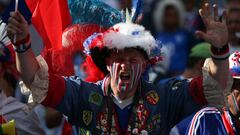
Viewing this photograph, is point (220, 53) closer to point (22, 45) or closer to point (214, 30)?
point (214, 30)

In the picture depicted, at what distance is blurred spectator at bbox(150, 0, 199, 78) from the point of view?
9414 millimetres

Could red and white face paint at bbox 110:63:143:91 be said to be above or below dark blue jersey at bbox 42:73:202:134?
above

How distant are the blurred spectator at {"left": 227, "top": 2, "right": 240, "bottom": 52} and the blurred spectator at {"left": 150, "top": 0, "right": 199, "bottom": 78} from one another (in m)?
0.67

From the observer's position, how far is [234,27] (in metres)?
8.84

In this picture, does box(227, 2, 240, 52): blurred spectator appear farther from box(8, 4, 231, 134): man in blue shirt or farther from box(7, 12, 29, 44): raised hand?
box(7, 12, 29, 44): raised hand

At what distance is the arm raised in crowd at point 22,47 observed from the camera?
5.48 metres

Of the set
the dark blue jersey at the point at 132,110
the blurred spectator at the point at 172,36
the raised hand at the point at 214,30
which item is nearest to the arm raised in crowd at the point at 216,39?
the raised hand at the point at 214,30

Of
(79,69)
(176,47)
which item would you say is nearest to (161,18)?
(176,47)

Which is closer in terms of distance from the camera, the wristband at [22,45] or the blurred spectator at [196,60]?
the wristband at [22,45]

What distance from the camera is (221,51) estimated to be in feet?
18.6

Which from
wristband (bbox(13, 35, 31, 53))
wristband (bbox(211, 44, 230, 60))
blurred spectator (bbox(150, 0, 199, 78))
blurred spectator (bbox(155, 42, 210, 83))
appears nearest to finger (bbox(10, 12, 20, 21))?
wristband (bbox(13, 35, 31, 53))

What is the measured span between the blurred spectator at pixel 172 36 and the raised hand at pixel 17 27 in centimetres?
351

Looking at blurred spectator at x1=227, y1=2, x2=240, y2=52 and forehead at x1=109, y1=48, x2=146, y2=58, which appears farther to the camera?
blurred spectator at x1=227, y1=2, x2=240, y2=52

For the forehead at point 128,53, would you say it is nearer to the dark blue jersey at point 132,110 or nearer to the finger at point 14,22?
the dark blue jersey at point 132,110
